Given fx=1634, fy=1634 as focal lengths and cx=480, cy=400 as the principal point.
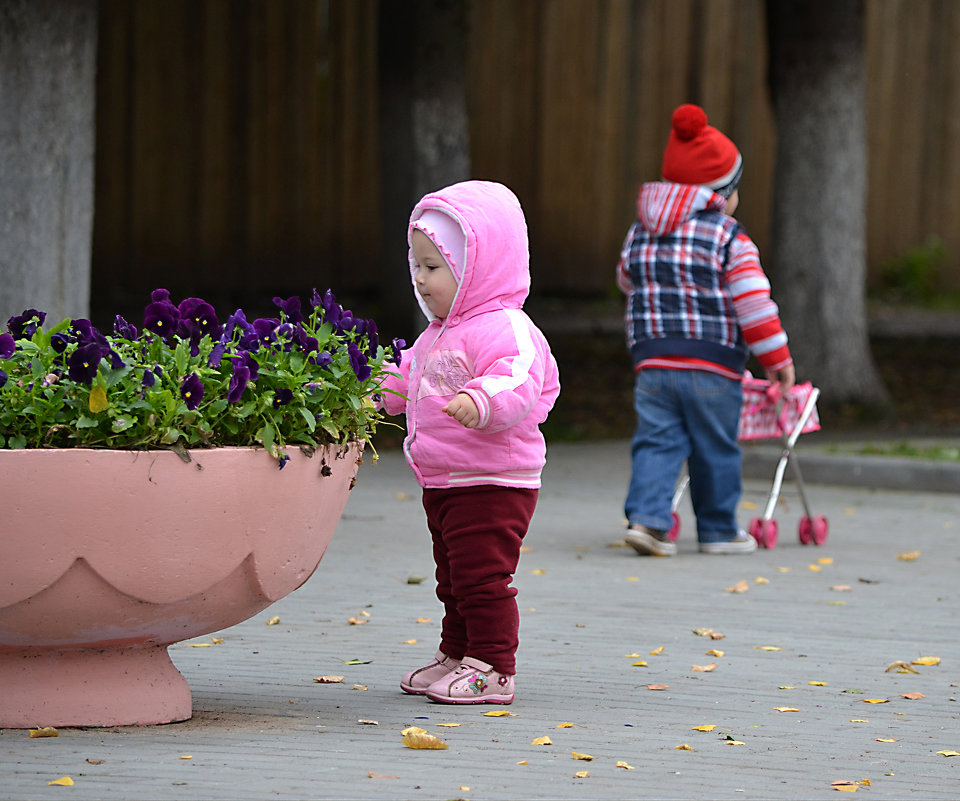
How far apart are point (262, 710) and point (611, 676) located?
1128mm

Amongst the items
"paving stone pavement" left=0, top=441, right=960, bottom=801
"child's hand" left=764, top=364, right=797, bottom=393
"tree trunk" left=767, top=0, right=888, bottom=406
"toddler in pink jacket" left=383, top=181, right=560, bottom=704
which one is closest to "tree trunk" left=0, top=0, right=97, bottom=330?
"paving stone pavement" left=0, top=441, right=960, bottom=801

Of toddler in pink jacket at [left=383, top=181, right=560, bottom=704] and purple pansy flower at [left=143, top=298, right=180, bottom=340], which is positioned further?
toddler in pink jacket at [left=383, top=181, right=560, bottom=704]

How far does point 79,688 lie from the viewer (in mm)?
3945

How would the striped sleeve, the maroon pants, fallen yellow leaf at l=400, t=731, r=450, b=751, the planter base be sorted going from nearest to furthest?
fallen yellow leaf at l=400, t=731, r=450, b=751, the planter base, the maroon pants, the striped sleeve

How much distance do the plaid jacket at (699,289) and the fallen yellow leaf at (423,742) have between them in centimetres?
379

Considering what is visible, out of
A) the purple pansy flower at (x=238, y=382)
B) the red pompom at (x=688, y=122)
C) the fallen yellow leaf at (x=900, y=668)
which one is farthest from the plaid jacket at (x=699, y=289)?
the purple pansy flower at (x=238, y=382)

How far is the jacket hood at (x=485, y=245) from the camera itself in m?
4.40

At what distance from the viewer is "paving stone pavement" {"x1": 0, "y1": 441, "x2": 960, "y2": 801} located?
11.6ft

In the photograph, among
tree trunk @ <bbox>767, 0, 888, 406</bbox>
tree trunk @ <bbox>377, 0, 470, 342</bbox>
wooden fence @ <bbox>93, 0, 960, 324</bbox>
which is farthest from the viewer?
wooden fence @ <bbox>93, 0, 960, 324</bbox>

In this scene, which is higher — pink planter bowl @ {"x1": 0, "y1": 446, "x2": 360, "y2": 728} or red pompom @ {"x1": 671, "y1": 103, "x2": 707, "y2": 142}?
red pompom @ {"x1": 671, "y1": 103, "x2": 707, "y2": 142}

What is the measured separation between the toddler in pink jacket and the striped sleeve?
286 centimetres

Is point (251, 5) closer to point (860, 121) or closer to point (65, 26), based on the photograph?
point (860, 121)

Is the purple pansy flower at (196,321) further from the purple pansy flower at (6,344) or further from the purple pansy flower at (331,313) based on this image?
the purple pansy flower at (6,344)

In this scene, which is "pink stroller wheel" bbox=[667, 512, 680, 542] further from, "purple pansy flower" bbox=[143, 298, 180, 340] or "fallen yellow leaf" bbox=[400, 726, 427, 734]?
"purple pansy flower" bbox=[143, 298, 180, 340]
